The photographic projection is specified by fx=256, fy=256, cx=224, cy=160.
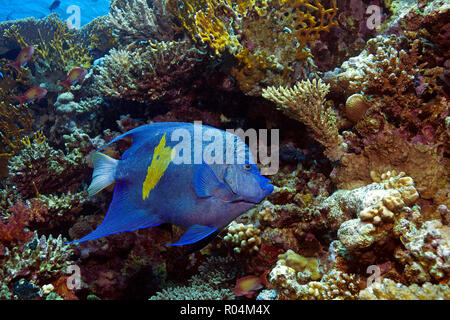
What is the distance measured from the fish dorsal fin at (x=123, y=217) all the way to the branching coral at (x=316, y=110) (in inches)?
82.0

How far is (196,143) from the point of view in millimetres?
1517

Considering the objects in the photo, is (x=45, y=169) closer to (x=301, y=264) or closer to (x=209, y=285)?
(x=209, y=285)

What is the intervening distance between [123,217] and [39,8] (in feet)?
159

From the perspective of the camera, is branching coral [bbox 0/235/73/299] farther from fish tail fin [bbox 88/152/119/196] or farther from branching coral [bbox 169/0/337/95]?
branching coral [bbox 169/0/337/95]

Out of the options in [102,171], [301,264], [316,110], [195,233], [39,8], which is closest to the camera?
[195,233]

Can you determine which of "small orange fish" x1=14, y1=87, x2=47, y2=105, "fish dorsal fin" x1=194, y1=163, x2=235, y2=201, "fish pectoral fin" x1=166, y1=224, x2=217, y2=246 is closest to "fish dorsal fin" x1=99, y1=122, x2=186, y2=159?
"fish dorsal fin" x1=194, y1=163, x2=235, y2=201

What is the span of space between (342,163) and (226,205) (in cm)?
192

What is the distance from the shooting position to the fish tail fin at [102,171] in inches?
62.3

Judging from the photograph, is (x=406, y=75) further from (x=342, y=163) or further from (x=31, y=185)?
(x=31, y=185)

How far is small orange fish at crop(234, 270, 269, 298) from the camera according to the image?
2.44 m

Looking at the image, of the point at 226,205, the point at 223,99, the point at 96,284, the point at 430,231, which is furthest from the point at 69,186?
the point at 430,231

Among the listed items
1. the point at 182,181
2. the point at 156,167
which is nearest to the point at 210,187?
the point at 182,181

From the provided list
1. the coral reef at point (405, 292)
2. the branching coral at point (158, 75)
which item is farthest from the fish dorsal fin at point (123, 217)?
the branching coral at point (158, 75)

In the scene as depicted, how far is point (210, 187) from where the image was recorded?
1425mm
